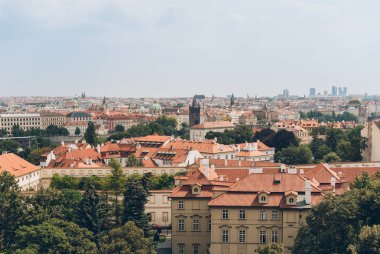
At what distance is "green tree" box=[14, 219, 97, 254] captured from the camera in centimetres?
4322

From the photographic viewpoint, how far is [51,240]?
43.3 metres

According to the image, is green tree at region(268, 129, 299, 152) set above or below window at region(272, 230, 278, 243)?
above

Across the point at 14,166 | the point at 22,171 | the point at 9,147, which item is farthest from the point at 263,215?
the point at 9,147

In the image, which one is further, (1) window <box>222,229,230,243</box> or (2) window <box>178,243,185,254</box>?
(2) window <box>178,243,185,254</box>

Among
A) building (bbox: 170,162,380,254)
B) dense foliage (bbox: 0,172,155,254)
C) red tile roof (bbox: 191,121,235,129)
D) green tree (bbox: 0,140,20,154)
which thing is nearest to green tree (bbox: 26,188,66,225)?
dense foliage (bbox: 0,172,155,254)

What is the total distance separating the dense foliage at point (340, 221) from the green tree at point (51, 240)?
1238 centimetres

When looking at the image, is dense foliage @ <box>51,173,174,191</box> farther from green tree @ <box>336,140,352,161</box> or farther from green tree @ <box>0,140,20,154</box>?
Answer: green tree @ <box>0,140,20,154</box>

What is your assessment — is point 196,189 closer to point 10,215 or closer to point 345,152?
point 10,215

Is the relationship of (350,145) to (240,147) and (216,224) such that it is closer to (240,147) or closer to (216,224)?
(240,147)

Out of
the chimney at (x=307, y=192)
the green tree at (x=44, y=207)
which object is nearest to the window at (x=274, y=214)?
the chimney at (x=307, y=192)

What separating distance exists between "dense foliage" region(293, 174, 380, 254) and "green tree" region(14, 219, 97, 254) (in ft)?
40.6

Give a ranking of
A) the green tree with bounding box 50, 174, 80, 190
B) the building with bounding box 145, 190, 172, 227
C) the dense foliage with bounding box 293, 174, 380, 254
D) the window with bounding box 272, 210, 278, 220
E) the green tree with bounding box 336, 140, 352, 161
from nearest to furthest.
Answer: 1. the dense foliage with bounding box 293, 174, 380, 254
2. the window with bounding box 272, 210, 278, 220
3. the building with bounding box 145, 190, 172, 227
4. the green tree with bounding box 50, 174, 80, 190
5. the green tree with bounding box 336, 140, 352, 161

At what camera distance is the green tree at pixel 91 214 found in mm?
50906

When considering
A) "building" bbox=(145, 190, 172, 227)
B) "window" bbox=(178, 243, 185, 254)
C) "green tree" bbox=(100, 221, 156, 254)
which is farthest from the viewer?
"building" bbox=(145, 190, 172, 227)
